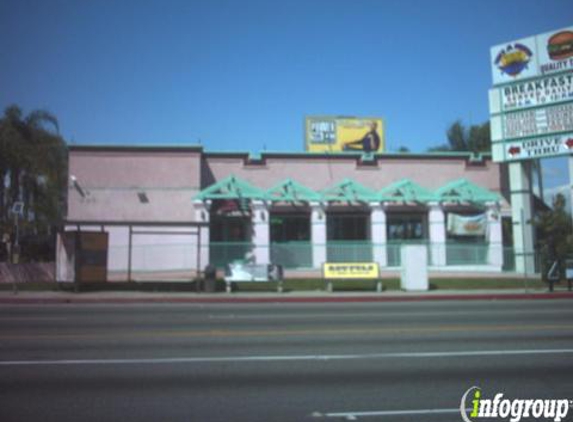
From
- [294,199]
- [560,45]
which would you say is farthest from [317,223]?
[560,45]

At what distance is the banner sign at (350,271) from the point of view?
23047 mm

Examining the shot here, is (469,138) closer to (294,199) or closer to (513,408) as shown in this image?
(294,199)

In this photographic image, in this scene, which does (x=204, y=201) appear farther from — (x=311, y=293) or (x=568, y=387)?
(x=568, y=387)

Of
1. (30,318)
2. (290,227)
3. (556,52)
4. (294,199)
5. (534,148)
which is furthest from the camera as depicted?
(290,227)

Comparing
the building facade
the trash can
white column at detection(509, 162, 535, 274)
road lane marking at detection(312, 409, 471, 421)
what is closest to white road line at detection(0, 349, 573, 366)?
road lane marking at detection(312, 409, 471, 421)

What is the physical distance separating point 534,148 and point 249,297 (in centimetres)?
1842

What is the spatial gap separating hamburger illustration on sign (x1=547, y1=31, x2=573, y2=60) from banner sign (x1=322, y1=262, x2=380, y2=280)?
1554cm

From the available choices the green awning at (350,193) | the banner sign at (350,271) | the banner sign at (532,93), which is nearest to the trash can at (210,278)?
the banner sign at (350,271)

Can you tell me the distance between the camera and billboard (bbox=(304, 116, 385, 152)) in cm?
4884

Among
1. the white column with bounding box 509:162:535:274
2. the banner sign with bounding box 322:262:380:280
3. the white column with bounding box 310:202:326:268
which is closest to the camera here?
the banner sign with bounding box 322:262:380:280

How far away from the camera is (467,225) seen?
3309 cm

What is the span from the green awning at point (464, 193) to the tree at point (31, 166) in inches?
894

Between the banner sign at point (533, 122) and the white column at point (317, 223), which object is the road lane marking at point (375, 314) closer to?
the banner sign at point (533, 122)

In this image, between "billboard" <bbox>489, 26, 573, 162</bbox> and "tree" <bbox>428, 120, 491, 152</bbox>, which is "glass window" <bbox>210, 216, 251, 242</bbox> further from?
"tree" <bbox>428, 120, 491, 152</bbox>
